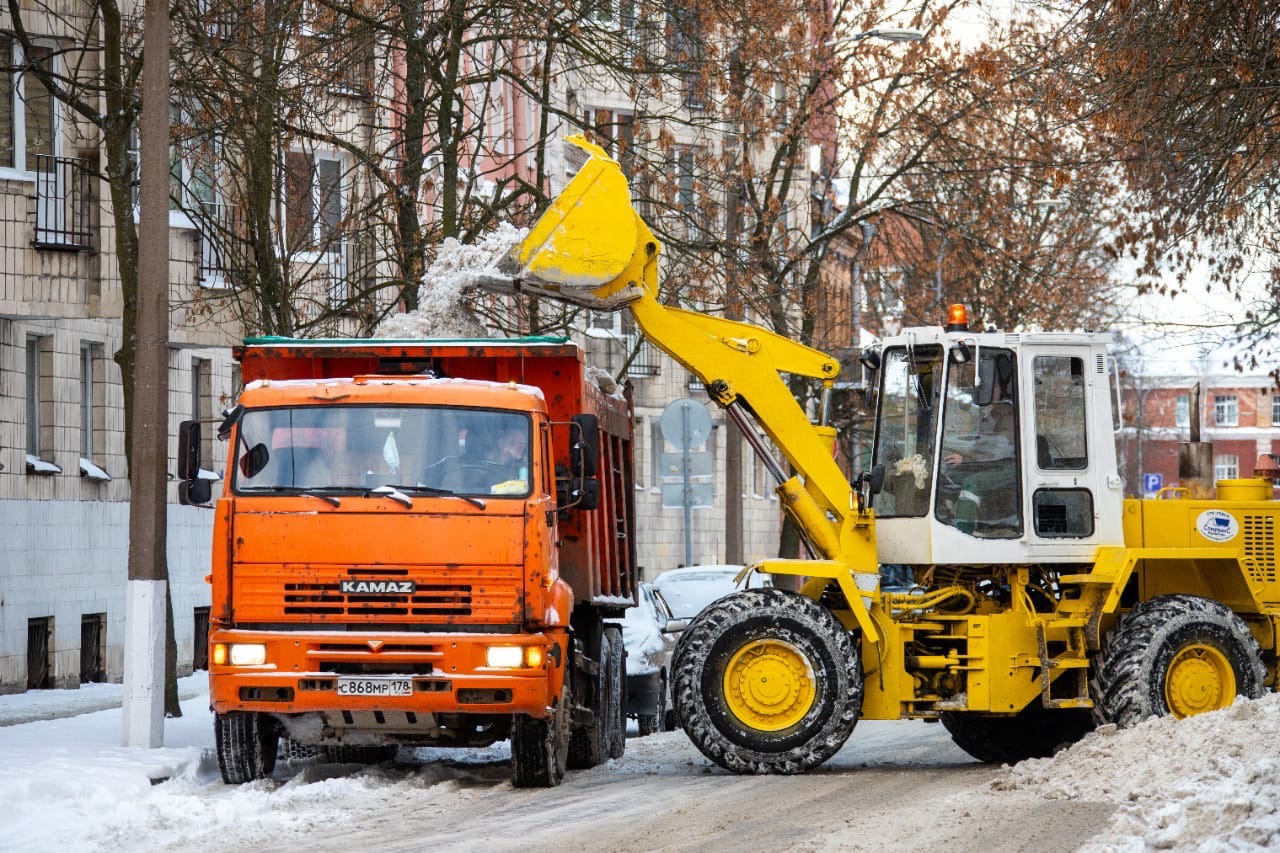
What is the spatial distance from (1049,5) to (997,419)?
4.81 m

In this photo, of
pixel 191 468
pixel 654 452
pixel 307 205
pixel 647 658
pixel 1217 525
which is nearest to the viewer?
pixel 191 468

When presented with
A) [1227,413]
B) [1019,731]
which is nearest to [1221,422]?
[1227,413]

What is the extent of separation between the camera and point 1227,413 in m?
117

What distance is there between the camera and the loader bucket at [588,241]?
1442cm

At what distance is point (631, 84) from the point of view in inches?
827

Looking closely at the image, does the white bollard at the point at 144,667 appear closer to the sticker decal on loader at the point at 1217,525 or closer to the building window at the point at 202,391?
the sticker decal on loader at the point at 1217,525

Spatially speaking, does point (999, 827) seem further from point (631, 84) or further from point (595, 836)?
point (631, 84)

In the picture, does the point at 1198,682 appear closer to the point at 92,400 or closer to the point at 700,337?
the point at 700,337

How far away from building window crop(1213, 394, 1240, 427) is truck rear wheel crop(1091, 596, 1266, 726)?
104 meters

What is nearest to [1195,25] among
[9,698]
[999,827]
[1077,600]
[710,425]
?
[1077,600]

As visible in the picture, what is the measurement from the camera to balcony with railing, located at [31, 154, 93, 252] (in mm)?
23297

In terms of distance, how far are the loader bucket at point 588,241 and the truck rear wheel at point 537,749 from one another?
285 cm

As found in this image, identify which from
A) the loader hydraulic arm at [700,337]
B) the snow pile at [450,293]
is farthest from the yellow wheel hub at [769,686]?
the snow pile at [450,293]

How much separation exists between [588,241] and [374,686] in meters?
3.62
